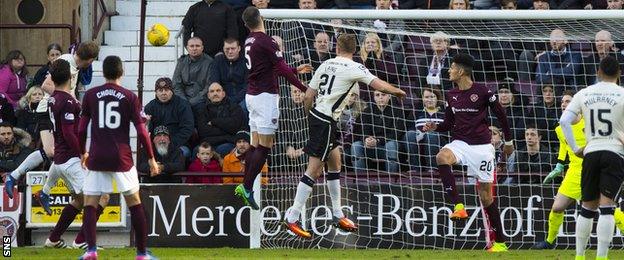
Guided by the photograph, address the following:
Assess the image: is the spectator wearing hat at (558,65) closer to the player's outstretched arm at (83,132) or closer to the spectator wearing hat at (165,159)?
the spectator wearing hat at (165,159)

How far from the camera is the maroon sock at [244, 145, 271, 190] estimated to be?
17.3m

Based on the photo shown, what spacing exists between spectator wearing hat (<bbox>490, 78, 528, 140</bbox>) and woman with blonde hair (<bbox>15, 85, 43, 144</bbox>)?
20.3ft

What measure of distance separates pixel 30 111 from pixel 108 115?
7149 mm

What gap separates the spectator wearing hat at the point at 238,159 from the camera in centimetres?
1945

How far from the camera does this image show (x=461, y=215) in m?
17.0

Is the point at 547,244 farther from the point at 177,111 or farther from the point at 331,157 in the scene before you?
the point at 177,111

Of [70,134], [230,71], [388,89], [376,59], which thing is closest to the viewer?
[388,89]

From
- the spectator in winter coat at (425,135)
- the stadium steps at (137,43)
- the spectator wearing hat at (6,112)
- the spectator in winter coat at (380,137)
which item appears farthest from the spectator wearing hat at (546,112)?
the spectator wearing hat at (6,112)

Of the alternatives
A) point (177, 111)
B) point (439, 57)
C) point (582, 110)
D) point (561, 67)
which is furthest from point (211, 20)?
point (582, 110)

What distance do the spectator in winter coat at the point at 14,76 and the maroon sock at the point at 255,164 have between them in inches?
223

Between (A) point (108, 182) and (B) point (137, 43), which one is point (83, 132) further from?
(B) point (137, 43)

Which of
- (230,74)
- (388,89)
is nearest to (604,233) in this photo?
(388,89)

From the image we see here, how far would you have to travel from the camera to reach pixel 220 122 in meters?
20.2

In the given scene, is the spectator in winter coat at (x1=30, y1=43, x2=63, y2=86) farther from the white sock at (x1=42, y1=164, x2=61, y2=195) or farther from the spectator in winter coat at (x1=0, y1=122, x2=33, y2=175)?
the white sock at (x1=42, y1=164, x2=61, y2=195)
